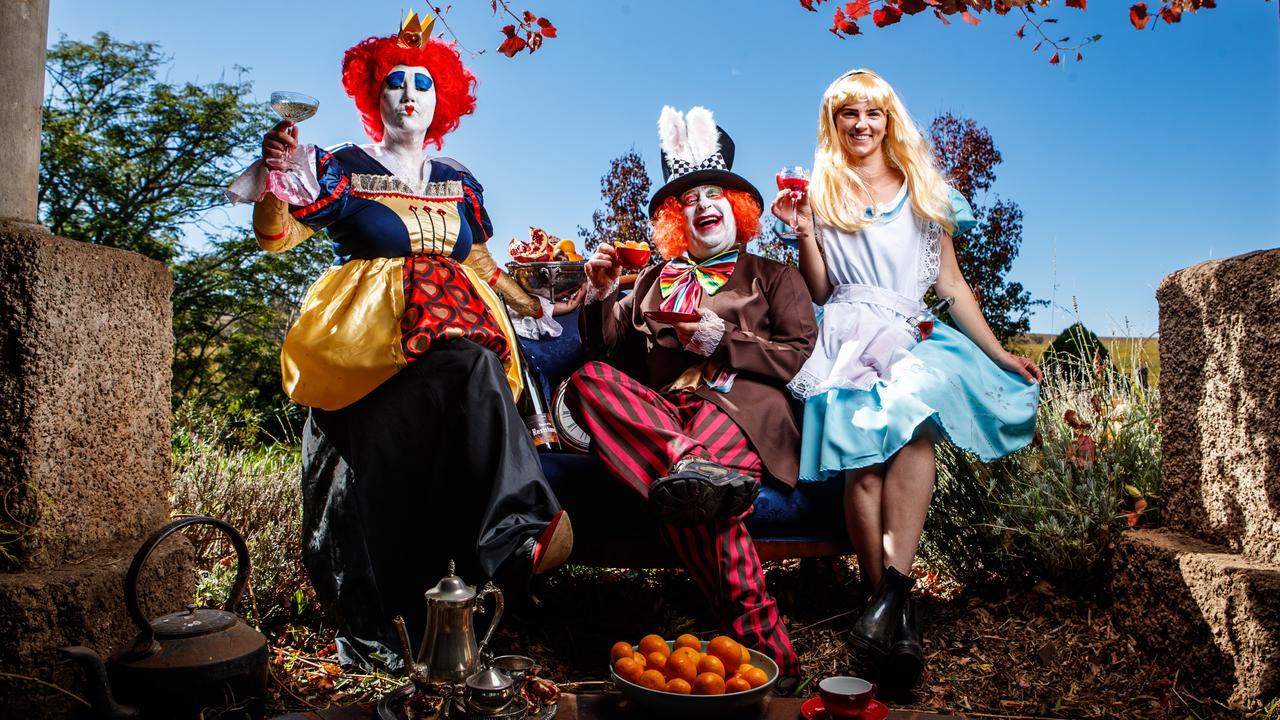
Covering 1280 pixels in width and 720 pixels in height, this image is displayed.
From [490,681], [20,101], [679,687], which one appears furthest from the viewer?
[20,101]

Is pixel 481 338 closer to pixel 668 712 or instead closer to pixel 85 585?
pixel 85 585

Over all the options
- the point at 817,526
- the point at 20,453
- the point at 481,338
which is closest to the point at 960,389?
the point at 817,526

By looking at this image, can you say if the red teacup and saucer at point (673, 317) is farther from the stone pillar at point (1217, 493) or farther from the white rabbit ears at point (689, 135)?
the stone pillar at point (1217, 493)

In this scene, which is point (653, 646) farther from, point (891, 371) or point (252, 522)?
point (252, 522)

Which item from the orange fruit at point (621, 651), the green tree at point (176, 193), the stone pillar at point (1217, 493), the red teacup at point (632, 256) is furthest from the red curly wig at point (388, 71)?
the green tree at point (176, 193)

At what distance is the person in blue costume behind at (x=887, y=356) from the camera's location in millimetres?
3182

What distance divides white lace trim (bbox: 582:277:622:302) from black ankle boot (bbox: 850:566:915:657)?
1.49 metres

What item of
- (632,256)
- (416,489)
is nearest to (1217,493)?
(632,256)

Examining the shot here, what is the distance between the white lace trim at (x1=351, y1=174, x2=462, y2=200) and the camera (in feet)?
11.3

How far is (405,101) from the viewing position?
11.6 feet

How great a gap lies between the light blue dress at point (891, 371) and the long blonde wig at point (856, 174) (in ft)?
0.18

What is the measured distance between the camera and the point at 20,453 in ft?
8.28

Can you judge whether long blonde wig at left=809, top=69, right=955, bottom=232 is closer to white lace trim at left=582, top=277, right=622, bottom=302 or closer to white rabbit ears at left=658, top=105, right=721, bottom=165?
white rabbit ears at left=658, top=105, right=721, bottom=165

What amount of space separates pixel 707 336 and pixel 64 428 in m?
2.09
